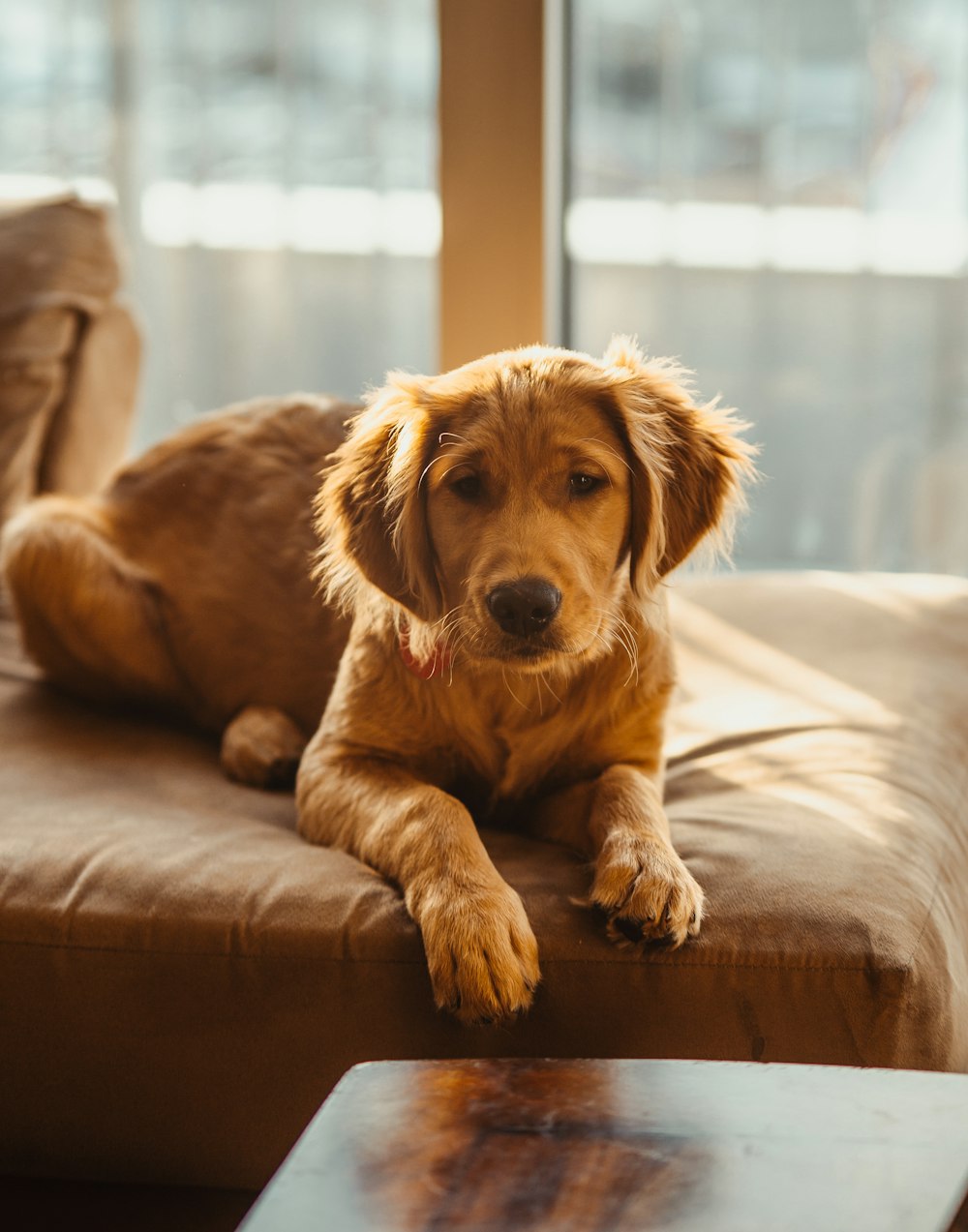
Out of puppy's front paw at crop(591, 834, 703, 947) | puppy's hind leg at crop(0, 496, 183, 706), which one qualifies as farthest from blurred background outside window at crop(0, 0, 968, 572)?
puppy's front paw at crop(591, 834, 703, 947)

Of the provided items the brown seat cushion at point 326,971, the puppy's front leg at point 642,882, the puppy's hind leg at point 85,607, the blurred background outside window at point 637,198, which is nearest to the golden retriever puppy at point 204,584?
the puppy's hind leg at point 85,607

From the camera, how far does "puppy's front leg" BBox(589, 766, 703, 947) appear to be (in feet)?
5.10

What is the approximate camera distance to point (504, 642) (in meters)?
1.73

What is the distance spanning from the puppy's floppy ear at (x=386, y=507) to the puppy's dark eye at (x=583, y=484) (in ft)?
0.75

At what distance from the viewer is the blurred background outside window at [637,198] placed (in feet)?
12.0

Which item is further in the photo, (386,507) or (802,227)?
(802,227)

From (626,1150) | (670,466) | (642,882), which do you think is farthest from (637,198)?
(626,1150)

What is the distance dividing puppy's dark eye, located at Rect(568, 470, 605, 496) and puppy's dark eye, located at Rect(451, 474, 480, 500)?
136 millimetres

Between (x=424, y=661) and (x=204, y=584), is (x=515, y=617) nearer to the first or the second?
(x=424, y=661)

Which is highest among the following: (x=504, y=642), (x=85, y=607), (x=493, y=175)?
(x=493, y=175)

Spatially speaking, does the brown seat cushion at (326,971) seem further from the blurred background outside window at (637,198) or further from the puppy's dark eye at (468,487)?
the blurred background outside window at (637,198)

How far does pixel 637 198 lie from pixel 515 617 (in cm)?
248

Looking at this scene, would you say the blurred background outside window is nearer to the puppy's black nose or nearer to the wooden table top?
the puppy's black nose

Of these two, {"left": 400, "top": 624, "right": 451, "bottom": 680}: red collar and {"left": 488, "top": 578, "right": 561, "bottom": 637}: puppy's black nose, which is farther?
{"left": 400, "top": 624, "right": 451, "bottom": 680}: red collar
